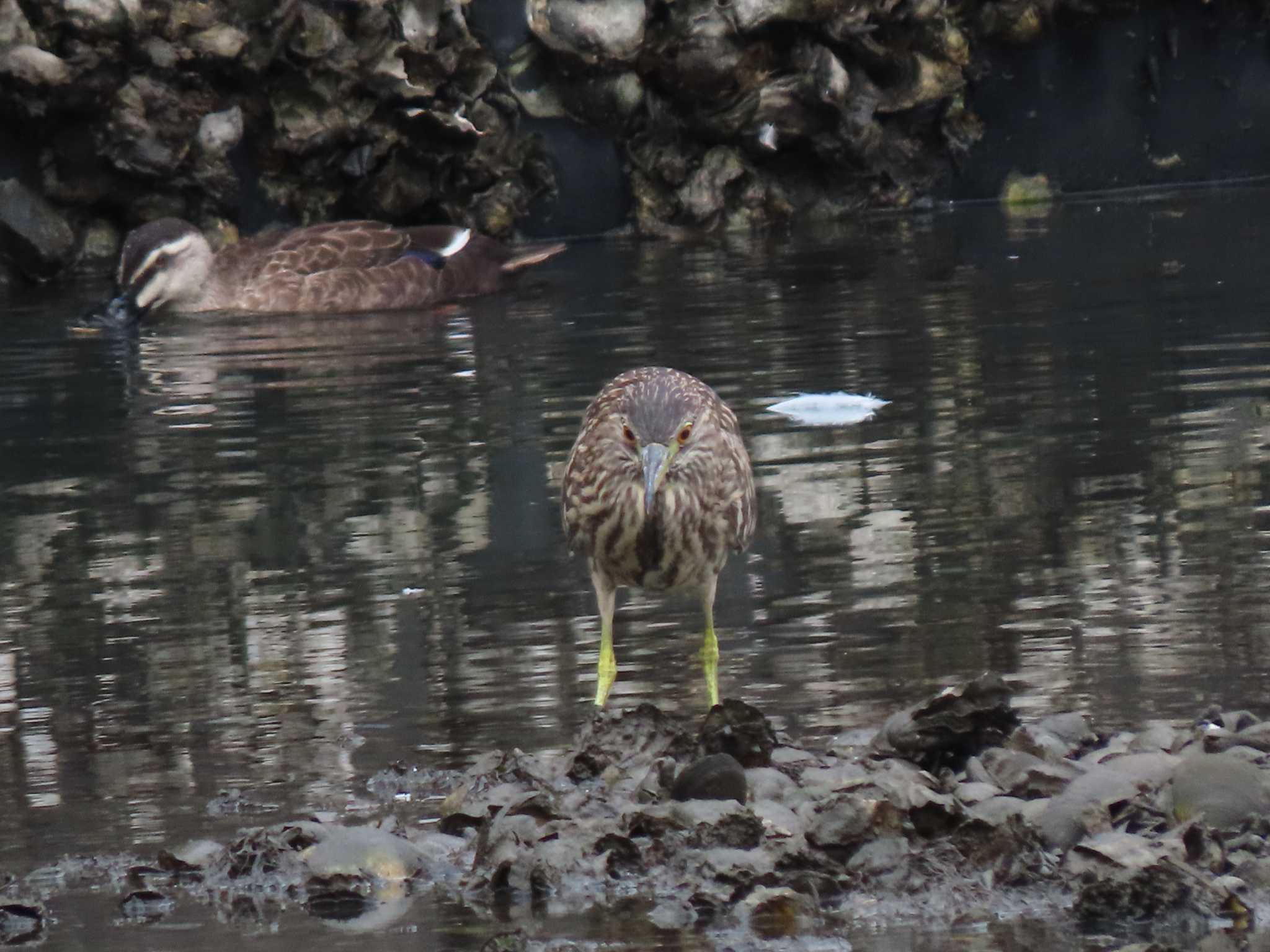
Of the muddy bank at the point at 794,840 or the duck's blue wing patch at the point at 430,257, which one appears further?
the duck's blue wing patch at the point at 430,257

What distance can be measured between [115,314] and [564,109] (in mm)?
4846

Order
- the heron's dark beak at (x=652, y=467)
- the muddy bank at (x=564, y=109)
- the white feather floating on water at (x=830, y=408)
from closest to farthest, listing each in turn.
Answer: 1. the heron's dark beak at (x=652, y=467)
2. the white feather floating on water at (x=830, y=408)
3. the muddy bank at (x=564, y=109)

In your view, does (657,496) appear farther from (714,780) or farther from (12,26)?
(12,26)

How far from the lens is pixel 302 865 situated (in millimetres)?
4441

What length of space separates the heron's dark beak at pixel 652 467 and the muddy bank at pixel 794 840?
0.64 metres

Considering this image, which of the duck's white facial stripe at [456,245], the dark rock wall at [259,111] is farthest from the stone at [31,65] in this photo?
the duck's white facial stripe at [456,245]

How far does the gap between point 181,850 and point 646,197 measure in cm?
1297

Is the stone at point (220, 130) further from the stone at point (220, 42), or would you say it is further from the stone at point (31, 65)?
the stone at point (31, 65)

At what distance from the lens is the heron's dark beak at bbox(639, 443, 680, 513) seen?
533 centimetres

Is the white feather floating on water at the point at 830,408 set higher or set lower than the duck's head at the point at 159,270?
lower

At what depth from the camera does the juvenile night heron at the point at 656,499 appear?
546 centimetres

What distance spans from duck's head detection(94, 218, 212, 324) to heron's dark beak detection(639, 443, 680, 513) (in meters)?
8.44

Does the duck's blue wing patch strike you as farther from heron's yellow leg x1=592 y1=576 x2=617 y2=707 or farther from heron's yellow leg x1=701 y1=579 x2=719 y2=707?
heron's yellow leg x1=701 y1=579 x2=719 y2=707

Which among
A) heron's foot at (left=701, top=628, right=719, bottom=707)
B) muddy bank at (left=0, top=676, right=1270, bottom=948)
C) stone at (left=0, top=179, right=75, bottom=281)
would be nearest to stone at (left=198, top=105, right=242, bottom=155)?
stone at (left=0, top=179, right=75, bottom=281)
